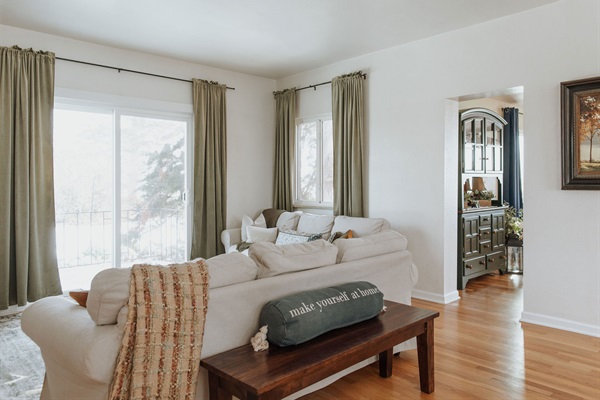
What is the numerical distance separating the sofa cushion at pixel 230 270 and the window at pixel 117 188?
3.17 meters

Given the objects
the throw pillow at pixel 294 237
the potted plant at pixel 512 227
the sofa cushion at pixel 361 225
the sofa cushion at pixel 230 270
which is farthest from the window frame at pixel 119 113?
the potted plant at pixel 512 227

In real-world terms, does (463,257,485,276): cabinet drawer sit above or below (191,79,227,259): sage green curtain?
below

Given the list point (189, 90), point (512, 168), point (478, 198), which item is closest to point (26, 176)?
point (189, 90)

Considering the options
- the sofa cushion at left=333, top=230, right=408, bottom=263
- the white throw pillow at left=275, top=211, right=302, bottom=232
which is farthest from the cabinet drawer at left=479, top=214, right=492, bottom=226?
the sofa cushion at left=333, top=230, right=408, bottom=263

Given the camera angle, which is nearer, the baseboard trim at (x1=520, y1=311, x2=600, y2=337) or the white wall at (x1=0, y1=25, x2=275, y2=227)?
the baseboard trim at (x1=520, y1=311, x2=600, y2=337)

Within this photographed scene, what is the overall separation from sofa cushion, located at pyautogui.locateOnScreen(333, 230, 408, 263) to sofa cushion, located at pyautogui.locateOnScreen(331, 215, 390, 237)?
4.07 feet

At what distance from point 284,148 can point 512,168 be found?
347cm

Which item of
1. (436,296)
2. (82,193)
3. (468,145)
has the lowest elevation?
(436,296)

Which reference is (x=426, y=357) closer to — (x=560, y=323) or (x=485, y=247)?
(x=560, y=323)

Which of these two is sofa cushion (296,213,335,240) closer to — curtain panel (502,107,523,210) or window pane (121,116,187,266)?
A: window pane (121,116,187,266)

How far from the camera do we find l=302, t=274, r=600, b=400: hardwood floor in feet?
8.05

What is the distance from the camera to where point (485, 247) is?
5273mm

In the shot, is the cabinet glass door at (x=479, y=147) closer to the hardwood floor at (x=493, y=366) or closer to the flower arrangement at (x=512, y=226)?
the flower arrangement at (x=512, y=226)

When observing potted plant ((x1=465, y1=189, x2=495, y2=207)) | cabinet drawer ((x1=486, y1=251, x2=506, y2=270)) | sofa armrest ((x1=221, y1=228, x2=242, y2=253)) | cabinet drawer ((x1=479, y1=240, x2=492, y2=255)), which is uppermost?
potted plant ((x1=465, y1=189, x2=495, y2=207))
